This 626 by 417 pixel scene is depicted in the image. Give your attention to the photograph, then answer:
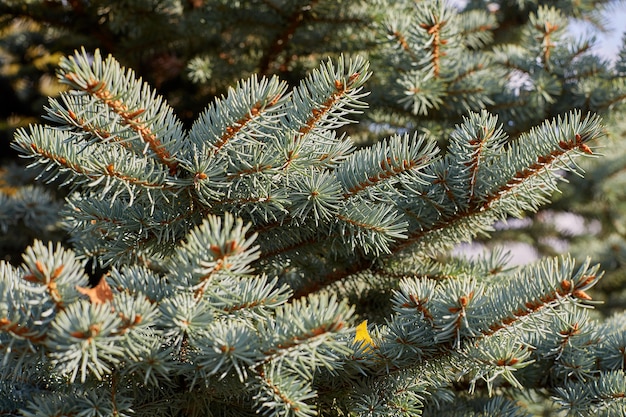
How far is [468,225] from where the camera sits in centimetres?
83

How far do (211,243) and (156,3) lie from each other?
0.95 meters

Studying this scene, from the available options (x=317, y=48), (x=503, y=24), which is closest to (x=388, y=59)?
(x=317, y=48)

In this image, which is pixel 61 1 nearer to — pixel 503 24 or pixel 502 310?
pixel 503 24

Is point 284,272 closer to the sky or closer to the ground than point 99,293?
closer to the sky

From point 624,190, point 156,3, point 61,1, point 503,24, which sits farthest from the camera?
point 624,190

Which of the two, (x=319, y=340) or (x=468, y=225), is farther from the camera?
(x=468, y=225)

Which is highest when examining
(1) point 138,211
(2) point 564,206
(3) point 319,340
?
(2) point 564,206

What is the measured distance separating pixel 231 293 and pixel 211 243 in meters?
0.08

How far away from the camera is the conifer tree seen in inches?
22.3

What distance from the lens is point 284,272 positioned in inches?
38.9

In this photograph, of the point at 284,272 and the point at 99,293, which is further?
the point at 284,272

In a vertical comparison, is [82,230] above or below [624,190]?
below

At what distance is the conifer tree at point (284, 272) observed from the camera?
1.86ft

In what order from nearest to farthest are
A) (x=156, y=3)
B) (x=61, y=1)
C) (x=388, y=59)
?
1. (x=388, y=59)
2. (x=156, y=3)
3. (x=61, y=1)
